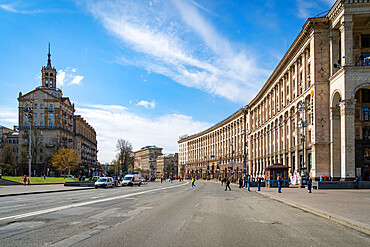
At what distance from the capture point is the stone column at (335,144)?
45812 millimetres

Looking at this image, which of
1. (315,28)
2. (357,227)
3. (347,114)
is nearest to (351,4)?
(315,28)

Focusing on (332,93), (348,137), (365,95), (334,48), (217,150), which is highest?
(334,48)

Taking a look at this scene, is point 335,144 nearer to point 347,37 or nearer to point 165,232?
point 347,37

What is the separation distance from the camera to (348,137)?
4247cm

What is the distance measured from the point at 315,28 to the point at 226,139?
7285 cm

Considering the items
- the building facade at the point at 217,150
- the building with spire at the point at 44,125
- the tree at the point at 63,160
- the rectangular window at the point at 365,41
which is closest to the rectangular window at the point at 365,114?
the rectangular window at the point at 365,41

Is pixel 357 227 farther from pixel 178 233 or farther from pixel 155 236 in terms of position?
pixel 155 236

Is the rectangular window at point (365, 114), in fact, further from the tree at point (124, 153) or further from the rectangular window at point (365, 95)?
the tree at point (124, 153)

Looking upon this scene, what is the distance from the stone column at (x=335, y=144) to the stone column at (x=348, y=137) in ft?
9.81

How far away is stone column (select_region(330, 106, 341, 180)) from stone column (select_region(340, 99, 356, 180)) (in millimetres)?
2991

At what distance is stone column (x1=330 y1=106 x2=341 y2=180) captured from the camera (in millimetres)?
45812

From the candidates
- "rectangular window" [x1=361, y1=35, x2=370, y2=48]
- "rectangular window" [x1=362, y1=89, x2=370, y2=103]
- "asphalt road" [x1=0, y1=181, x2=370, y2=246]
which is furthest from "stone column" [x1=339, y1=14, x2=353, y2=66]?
"asphalt road" [x1=0, y1=181, x2=370, y2=246]

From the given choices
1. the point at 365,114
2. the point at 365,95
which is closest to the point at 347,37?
the point at 365,95

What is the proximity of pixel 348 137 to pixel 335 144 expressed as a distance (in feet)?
12.4
